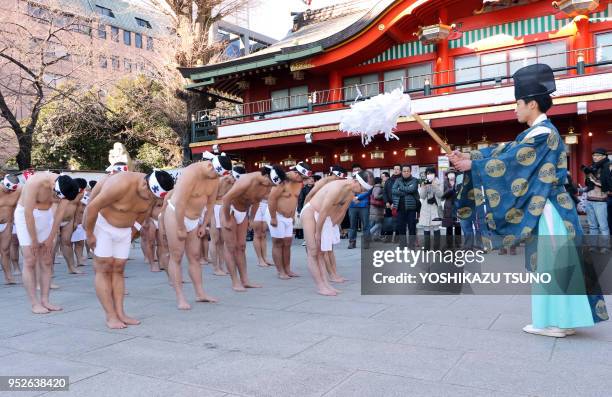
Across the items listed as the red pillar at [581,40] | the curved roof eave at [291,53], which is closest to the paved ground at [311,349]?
the red pillar at [581,40]

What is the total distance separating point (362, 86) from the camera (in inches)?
661

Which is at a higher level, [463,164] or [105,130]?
[105,130]

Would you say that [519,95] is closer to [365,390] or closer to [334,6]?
[365,390]

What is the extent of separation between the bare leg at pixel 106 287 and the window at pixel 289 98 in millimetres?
13793

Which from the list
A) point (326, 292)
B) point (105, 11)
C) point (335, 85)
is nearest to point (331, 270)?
point (326, 292)

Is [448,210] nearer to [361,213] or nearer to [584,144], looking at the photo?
[361,213]

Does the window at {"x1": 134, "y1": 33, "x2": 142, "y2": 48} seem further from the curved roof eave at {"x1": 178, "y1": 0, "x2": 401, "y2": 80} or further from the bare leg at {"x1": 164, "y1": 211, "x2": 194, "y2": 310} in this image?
the bare leg at {"x1": 164, "y1": 211, "x2": 194, "y2": 310}

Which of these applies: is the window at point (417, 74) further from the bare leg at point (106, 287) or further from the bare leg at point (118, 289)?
the bare leg at point (106, 287)

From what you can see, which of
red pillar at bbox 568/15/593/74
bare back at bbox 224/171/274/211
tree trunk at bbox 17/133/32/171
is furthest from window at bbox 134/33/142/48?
bare back at bbox 224/171/274/211

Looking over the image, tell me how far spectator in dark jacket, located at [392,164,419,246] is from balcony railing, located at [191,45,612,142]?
3112mm

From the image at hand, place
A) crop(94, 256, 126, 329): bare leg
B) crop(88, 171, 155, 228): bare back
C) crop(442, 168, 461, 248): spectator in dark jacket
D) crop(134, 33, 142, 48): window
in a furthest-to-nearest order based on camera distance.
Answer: crop(134, 33, 142, 48): window
crop(442, 168, 461, 248): spectator in dark jacket
crop(94, 256, 126, 329): bare leg
crop(88, 171, 155, 228): bare back

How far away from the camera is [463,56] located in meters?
15.2

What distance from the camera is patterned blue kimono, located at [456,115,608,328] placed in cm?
418

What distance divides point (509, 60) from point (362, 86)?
→ 4594mm
